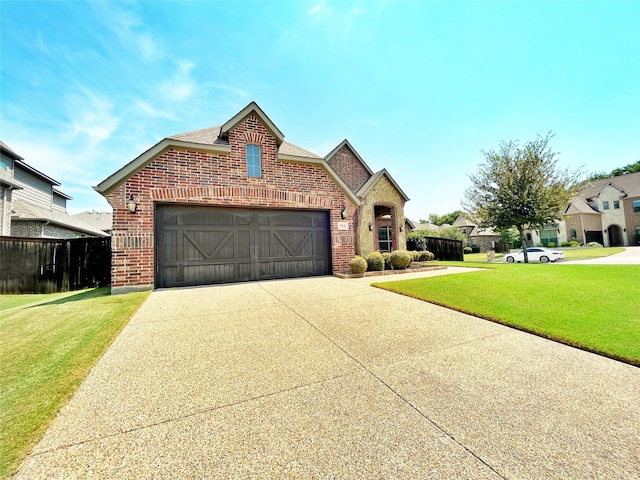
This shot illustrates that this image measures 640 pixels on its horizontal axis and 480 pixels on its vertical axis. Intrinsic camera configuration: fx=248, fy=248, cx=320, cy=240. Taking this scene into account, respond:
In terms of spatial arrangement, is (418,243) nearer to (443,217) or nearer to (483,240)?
(483,240)

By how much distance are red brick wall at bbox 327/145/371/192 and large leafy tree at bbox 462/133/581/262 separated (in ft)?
31.0

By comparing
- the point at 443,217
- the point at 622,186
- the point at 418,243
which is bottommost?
the point at 418,243

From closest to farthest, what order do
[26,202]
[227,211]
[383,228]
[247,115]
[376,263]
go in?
[227,211]
[247,115]
[376,263]
[26,202]
[383,228]

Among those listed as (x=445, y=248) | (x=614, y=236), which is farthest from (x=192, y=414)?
(x=614, y=236)

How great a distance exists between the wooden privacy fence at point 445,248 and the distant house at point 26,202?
26.3 meters

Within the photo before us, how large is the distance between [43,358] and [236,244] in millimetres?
5791

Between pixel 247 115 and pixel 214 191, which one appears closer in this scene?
pixel 214 191

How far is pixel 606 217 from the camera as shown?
33.8 meters

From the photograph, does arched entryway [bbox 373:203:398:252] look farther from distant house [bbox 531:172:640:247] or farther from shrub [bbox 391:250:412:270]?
distant house [bbox 531:172:640:247]

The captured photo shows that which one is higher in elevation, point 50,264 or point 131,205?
point 131,205

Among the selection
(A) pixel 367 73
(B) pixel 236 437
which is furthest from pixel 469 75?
(B) pixel 236 437

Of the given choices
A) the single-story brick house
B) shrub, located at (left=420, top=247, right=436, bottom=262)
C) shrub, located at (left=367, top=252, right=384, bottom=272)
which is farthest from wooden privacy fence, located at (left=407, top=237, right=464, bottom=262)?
the single-story brick house

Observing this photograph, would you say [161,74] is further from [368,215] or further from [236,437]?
[368,215]

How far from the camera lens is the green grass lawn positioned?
187 centimetres
